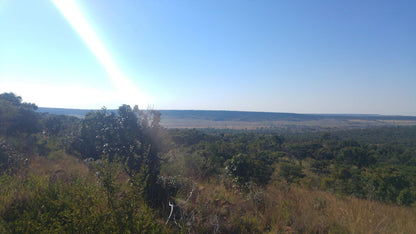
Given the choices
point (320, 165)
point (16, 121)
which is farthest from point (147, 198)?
point (320, 165)

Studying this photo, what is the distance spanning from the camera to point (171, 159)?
19.8 feet

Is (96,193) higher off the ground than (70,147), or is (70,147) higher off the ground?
(96,193)

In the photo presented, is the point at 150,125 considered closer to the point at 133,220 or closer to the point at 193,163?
the point at 193,163

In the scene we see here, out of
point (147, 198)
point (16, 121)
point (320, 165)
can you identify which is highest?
point (16, 121)

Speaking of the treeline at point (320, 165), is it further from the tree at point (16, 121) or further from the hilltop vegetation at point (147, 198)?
the tree at point (16, 121)

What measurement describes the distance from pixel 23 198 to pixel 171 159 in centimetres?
345

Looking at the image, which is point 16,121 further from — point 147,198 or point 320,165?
point 320,165

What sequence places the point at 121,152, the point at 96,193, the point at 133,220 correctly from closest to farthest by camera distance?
the point at 133,220
the point at 96,193
the point at 121,152

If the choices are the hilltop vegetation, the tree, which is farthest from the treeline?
the tree

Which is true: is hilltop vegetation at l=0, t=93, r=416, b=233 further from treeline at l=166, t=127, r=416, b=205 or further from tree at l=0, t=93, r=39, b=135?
tree at l=0, t=93, r=39, b=135

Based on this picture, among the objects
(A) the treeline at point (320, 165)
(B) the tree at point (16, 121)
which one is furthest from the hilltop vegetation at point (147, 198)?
(B) the tree at point (16, 121)

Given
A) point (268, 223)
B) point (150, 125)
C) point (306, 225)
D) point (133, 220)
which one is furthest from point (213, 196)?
point (150, 125)

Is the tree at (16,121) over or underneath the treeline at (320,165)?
over

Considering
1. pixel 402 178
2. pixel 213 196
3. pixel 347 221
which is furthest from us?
pixel 402 178
